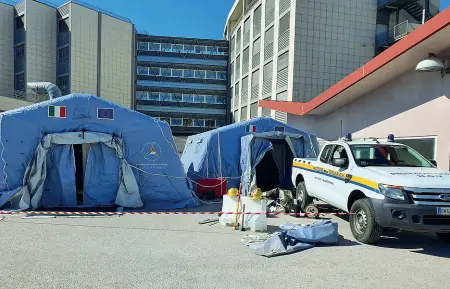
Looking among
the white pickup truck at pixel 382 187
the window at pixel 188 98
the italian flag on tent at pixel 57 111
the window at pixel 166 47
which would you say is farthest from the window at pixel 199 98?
the white pickup truck at pixel 382 187

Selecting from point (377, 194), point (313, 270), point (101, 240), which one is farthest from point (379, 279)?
point (101, 240)

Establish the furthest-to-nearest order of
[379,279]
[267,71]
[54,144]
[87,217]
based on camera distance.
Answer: [267,71]
[54,144]
[87,217]
[379,279]

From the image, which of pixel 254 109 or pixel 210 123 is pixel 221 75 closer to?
pixel 210 123

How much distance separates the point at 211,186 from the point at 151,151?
2.76 metres

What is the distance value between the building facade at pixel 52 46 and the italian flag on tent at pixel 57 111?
34.3 meters

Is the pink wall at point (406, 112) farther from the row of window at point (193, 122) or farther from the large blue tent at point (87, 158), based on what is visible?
the row of window at point (193, 122)

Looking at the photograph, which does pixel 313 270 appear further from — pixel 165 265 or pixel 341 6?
pixel 341 6

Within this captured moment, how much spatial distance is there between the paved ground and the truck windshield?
1.53 m

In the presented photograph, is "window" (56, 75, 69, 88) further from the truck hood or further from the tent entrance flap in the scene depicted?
the truck hood

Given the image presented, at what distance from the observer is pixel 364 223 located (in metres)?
6.66

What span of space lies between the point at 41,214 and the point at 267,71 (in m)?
27.5

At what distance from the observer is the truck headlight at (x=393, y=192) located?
6004 mm

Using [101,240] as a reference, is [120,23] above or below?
above

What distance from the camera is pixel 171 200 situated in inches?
435
